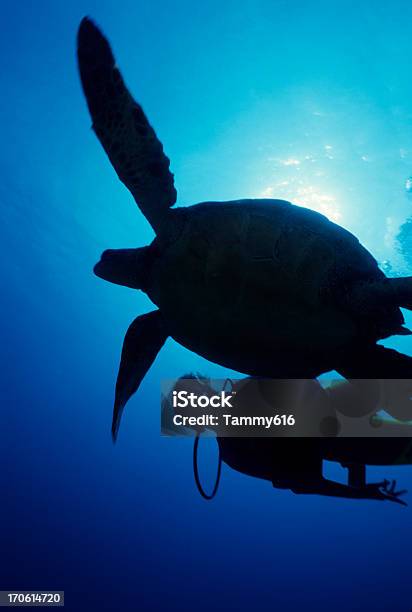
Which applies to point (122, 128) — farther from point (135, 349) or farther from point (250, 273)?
point (135, 349)

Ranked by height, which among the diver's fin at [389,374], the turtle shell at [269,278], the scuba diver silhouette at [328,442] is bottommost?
the scuba diver silhouette at [328,442]

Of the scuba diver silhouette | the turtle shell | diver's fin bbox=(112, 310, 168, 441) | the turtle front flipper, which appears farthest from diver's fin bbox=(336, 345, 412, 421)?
the turtle front flipper

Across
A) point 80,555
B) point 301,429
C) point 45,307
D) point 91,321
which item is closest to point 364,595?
point 80,555

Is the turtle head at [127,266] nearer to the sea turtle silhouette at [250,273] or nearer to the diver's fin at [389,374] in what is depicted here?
the sea turtle silhouette at [250,273]

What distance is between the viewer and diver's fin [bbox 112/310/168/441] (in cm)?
447

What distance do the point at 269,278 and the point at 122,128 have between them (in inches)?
77.3

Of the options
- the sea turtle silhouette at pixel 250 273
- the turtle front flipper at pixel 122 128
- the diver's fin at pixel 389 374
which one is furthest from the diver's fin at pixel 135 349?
the diver's fin at pixel 389 374

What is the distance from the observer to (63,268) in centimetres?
2378

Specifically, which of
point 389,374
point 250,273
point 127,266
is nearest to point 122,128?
point 127,266

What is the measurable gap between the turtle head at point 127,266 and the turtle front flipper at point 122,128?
394 mm

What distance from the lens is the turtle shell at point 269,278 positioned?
121 inches

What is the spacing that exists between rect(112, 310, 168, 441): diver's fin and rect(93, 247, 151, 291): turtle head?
0.57 metres

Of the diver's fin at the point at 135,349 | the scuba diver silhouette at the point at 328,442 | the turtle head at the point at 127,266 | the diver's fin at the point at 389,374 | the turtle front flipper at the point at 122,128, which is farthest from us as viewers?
the diver's fin at the point at 135,349

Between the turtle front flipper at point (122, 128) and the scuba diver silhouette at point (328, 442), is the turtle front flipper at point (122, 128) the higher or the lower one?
the higher one
